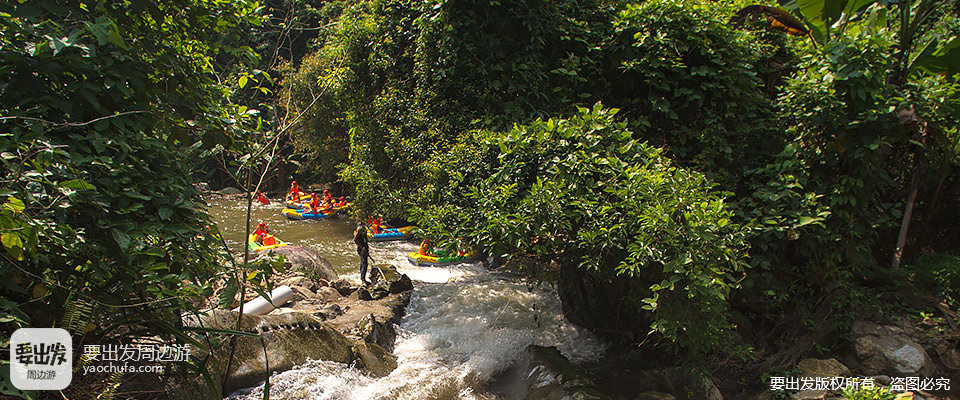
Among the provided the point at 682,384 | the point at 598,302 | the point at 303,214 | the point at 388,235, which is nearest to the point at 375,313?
the point at 598,302

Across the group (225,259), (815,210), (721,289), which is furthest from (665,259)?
(225,259)

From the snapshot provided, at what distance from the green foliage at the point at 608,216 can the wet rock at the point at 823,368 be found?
1159mm

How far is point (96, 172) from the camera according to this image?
2.26 m

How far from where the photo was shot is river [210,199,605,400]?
5.02 m

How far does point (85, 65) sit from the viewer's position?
2.23 m

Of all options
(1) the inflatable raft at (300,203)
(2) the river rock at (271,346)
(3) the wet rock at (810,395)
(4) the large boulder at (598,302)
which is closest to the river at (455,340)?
(2) the river rock at (271,346)

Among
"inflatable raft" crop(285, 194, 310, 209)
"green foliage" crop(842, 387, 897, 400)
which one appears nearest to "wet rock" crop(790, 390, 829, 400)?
"green foliage" crop(842, 387, 897, 400)

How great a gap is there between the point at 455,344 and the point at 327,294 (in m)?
2.69

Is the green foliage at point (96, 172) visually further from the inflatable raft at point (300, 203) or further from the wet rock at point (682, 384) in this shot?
the inflatable raft at point (300, 203)

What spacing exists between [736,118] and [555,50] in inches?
98.3

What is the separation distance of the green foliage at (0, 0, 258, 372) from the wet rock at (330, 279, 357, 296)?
5.92 metres

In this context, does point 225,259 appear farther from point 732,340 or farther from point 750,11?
point 750,11

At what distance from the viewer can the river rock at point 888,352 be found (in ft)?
15.9

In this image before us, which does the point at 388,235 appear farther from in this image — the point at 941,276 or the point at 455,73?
the point at 941,276
